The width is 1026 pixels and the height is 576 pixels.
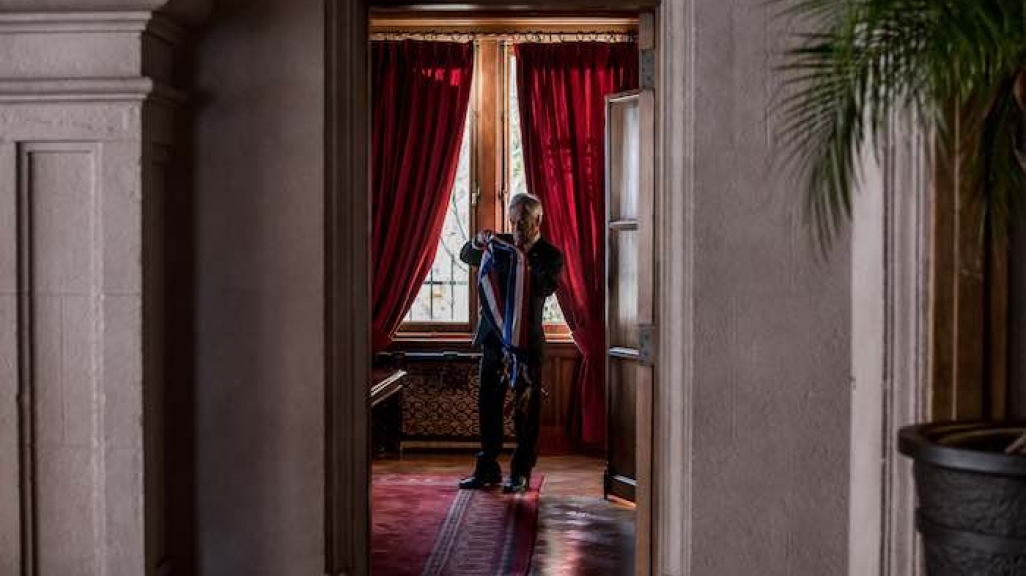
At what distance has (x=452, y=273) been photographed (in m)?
10.0

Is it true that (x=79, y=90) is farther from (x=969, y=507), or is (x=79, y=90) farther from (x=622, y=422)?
(x=622, y=422)

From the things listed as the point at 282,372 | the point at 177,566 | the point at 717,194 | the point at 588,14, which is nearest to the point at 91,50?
the point at 282,372

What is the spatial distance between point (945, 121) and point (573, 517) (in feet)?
17.2

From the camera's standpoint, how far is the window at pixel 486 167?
980 centimetres

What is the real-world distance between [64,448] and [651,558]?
2.02 m

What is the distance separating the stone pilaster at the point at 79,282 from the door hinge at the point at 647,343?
1.65m

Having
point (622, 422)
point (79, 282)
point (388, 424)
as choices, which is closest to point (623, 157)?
point (622, 422)

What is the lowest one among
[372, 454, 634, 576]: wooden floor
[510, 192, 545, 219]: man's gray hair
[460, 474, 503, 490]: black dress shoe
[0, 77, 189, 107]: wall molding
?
[372, 454, 634, 576]: wooden floor

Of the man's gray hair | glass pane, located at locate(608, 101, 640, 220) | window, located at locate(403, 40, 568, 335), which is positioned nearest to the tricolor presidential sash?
the man's gray hair

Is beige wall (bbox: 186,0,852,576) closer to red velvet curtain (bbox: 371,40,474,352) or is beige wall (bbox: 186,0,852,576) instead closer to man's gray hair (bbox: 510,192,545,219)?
man's gray hair (bbox: 510,192,545,219)

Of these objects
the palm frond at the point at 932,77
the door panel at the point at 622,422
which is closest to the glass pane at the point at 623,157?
the door panel at the point at 622,422

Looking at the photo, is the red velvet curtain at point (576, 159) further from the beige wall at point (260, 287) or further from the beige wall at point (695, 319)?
the beige wall at point (260, 287)

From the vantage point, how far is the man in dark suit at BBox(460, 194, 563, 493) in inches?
322

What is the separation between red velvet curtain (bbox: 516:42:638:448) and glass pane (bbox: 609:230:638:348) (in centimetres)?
200
